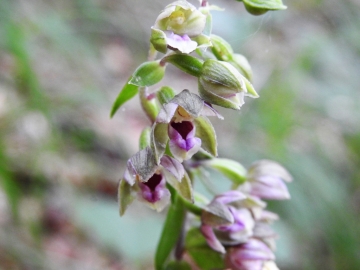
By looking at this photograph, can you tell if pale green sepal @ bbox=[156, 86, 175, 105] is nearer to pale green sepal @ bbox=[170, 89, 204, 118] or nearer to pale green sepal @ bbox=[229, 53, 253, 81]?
pale green sepal @ bbox=[170, 89, 204, 118]

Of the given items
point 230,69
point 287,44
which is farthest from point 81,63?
point 287,44

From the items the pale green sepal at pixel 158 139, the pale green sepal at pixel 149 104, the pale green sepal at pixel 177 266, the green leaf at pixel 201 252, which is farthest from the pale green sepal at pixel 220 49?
the pale green sepal at pixel 177 266

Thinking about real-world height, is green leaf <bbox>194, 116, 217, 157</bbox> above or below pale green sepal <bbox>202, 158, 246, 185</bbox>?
above

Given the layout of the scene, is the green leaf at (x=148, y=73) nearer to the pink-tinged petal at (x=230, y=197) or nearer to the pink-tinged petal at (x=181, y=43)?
the pink-tinged petal at (x=181, y=43)

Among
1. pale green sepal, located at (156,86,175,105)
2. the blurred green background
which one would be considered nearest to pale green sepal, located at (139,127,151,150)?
pale green sepal, located at (156,86,175,105)

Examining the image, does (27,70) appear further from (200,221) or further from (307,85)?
(307,85)
